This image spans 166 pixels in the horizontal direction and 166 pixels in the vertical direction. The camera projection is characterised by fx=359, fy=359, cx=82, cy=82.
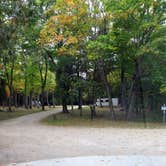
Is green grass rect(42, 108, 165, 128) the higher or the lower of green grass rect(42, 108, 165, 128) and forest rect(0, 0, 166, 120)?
the lower

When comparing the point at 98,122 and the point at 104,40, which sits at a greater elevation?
the point at 104,40

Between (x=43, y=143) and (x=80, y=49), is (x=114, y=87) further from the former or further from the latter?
(x=43, y=143)

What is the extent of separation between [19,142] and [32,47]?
1845cm

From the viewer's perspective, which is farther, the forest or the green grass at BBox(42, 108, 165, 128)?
the forest

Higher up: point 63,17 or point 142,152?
point 63,17

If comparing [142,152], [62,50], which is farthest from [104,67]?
[142,152]

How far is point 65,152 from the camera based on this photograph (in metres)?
11.1

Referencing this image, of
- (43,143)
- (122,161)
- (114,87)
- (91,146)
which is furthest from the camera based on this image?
(114,87)

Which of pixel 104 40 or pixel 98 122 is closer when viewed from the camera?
pixel 104 40

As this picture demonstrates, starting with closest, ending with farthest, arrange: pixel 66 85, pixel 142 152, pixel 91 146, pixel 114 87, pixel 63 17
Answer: pixel 142 152, pixel 91 146, pixel 63 17, pixel 66 85, pixel 114 87

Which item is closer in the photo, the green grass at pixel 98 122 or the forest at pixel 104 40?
the green grass at pixel 98 122

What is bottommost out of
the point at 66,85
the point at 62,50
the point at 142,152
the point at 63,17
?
the point at 142,152

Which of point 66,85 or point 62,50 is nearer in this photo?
point 62,50

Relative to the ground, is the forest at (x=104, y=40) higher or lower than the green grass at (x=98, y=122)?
higher
